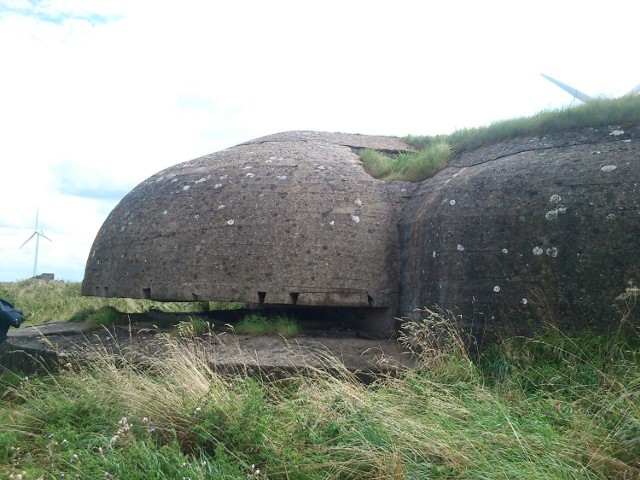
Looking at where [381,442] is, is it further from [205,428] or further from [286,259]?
[286,259]

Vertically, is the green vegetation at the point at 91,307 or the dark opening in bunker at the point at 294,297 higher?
the dark opening in bunker at the point at 294,297

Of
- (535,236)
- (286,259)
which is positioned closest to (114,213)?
(286,259)

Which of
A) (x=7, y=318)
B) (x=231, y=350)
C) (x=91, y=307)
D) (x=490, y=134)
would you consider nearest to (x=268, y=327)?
(x=231, y=350)

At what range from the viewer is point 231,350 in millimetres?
5832

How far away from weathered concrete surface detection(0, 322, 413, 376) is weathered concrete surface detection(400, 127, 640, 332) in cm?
71

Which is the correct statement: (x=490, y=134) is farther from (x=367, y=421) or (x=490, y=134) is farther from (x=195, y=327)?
(x=367, y=421)

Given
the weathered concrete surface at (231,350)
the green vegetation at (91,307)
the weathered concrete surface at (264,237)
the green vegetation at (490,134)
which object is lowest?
the green vegetation at (91,307)

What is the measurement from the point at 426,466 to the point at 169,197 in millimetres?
4638

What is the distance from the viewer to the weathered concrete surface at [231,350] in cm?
554

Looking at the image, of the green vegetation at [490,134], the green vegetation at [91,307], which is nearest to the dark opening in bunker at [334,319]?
the green vegetation at [91,307]

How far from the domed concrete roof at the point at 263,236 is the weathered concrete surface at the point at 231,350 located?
40cm

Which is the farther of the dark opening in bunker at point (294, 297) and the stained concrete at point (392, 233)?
the dark opening in bunker at point (294, 297)

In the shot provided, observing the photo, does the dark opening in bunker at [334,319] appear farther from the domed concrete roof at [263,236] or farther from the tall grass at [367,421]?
the tall grass at [367,421]

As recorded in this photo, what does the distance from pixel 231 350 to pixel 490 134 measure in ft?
11.7
